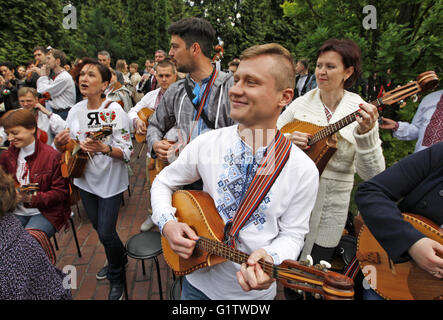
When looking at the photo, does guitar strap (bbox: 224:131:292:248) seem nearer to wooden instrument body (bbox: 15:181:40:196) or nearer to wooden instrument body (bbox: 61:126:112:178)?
wooden instrument body (bbox: 61:126:112:178)

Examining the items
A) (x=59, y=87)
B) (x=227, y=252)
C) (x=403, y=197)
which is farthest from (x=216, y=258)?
(x=59, y=87)

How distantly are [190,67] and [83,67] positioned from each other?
4.76 feet

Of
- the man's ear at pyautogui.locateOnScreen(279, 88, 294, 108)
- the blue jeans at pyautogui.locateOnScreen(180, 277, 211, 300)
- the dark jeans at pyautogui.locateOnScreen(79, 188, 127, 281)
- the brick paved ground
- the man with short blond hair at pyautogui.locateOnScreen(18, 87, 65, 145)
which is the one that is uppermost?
the man's ear at pyautogui.locateOnScreen(279, 88, 294, 108)

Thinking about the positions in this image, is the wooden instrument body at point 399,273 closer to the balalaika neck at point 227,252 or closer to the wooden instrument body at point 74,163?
the balalaika neck at point 227,252

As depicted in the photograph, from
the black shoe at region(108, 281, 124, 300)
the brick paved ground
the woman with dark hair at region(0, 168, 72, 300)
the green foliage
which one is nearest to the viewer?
the woman with dark hair at region(0, 168, 72, 300)

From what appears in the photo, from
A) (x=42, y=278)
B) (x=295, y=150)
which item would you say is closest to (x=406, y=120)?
(x=295, y=150)

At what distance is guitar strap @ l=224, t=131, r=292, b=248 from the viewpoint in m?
1.54

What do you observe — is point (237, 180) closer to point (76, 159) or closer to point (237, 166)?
point (237, 166)

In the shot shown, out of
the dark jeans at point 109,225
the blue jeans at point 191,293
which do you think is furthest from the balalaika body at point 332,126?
the dark jeans at point 109,225

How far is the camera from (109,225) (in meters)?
3.00

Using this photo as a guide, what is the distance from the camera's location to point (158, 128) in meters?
2.94

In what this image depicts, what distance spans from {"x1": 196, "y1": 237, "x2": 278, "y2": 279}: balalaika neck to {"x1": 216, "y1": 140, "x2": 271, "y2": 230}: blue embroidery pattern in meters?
0.17

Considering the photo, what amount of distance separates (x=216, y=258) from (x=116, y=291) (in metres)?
2.07

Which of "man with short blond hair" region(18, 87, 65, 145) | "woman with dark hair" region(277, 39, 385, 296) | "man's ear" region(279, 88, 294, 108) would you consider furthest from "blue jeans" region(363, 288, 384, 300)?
"man with short blond hair" region(18, 87, 65, 145)
